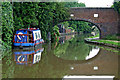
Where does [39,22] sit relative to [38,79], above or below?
above

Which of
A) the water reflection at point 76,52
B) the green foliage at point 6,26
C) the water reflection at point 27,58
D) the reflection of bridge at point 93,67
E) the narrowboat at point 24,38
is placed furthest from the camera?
the narrowboat at point 24,38

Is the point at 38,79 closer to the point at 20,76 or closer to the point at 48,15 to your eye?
the point at 20,76

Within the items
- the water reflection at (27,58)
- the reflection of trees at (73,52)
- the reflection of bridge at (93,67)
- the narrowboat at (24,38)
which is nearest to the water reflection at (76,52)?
the reflection of trees at (73,52)

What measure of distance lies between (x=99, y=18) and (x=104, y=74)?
19180 mm

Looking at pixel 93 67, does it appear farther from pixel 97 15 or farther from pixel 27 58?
pixel 97 15

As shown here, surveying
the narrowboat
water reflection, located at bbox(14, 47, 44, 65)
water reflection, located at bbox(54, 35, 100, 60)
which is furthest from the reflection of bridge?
the narrowboat

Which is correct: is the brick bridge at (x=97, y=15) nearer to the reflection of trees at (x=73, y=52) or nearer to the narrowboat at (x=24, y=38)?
the reflection of trees at (x=73, y=52)

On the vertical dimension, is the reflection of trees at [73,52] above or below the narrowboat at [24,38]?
below

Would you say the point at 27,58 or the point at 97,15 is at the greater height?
the point at 97,15

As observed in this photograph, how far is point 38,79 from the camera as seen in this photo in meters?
7.23

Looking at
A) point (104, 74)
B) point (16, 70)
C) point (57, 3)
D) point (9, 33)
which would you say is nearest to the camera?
point (104, 74)

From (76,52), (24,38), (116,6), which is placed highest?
(116,6)

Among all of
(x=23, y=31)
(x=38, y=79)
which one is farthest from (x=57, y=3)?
(x=38, y=79)

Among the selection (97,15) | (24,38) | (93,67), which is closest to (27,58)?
(93,67)
